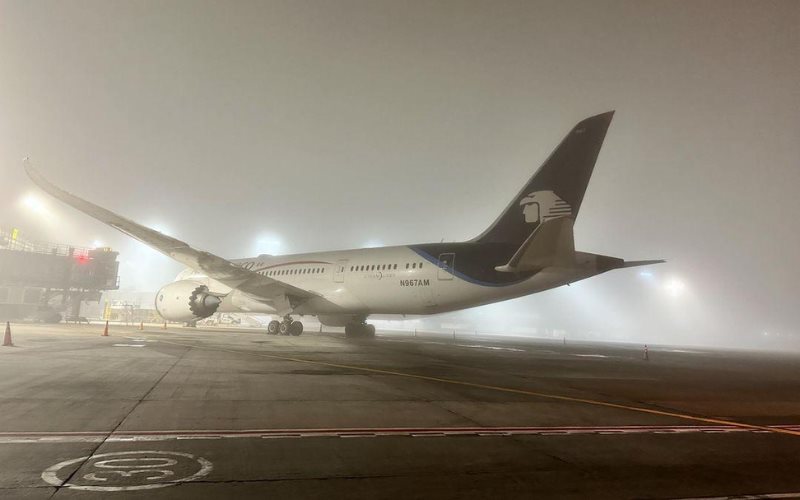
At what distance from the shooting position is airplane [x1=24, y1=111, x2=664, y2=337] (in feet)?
58.9

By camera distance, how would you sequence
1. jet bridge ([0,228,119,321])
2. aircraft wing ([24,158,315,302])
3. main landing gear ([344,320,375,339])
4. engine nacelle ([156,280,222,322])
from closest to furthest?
1. aircraft wing ([24,158,315,302])
2. engine nacelle ([156,280,222,322])
3. main landing gear ([344,320,375,339])
4. jet bridge ([0,228,119,321])

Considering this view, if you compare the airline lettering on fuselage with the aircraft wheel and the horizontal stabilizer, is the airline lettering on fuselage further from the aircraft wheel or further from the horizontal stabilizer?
the aircraft wheel

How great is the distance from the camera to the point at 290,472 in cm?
432

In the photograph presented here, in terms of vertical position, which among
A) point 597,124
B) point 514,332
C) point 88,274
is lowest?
point 514,332

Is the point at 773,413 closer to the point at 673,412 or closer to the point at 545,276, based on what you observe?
the point at 673,412

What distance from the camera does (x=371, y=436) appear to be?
575cm

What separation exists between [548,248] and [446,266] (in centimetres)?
560

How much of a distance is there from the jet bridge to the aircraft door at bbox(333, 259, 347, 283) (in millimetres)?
29214

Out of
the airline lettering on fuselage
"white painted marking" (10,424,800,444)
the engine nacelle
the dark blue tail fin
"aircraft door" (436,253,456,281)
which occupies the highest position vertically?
the dark blue tail fin

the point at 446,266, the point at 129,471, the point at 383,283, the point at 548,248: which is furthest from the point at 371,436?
the point at 383,283

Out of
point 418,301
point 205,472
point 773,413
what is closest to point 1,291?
point 418,301

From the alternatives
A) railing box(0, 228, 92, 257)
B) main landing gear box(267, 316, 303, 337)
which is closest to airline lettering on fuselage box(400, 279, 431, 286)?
main landing gear box(267, 316, 303, 337)

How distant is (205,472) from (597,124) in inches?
694

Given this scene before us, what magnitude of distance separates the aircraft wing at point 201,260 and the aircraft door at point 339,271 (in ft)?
5.47
